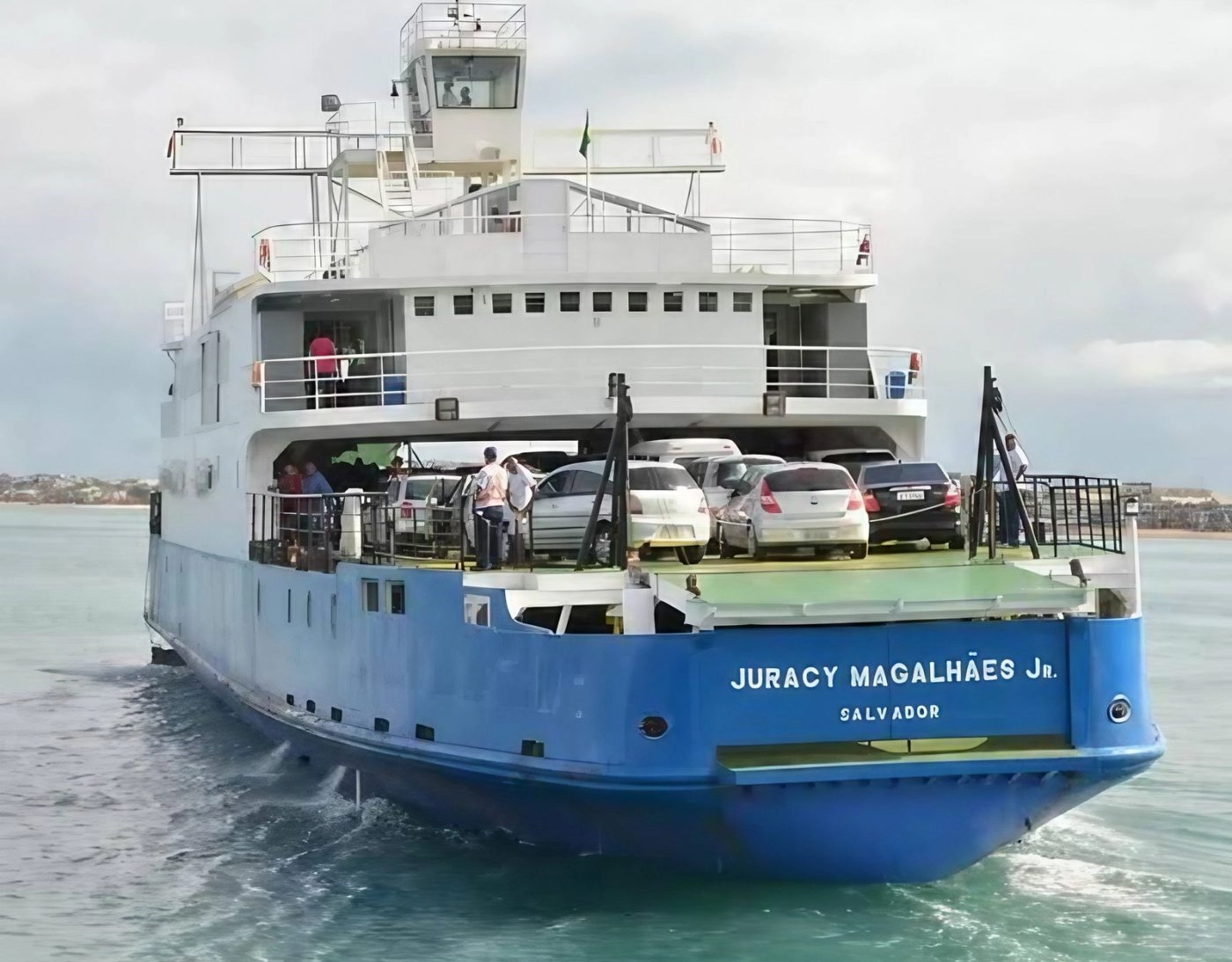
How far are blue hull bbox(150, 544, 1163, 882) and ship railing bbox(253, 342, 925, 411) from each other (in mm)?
6312

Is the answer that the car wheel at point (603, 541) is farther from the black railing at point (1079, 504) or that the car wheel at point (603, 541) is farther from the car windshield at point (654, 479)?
the black railing at point (1079, 504)

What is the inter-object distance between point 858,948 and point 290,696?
30.2ft

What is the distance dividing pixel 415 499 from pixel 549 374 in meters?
2.66

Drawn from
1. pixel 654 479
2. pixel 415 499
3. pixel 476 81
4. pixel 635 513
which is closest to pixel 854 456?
pixel 415 499

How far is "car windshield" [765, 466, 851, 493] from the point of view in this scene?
→ 16.6 m

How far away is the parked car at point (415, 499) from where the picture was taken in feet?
62.5

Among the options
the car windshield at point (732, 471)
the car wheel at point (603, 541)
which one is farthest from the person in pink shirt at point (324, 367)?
the car wheel at point (603, 541)

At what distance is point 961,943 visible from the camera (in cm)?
1376

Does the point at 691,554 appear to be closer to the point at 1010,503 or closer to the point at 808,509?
the point at 808,509

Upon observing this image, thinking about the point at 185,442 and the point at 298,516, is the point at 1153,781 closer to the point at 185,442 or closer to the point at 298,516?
the point at 298,516

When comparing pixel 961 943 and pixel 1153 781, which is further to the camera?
pixel 1153 781

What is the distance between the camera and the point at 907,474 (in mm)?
18797

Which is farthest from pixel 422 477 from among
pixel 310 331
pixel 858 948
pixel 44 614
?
pixel 44 614

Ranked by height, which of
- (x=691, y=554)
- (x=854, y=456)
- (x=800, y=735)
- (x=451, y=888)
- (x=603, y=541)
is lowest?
(x=451, y=888)
